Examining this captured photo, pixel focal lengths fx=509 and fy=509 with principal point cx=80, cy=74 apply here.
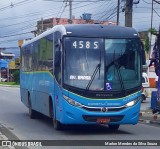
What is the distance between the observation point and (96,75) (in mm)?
14516

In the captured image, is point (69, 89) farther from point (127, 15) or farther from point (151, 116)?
point (127, 15)

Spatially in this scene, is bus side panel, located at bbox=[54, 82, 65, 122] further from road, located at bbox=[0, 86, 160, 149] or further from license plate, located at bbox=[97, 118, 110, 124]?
license plate, located at bbox=[97, 118, 110, 124]

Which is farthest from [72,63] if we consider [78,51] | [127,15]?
[127,15]

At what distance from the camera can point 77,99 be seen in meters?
14.2

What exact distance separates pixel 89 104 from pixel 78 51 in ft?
5.27

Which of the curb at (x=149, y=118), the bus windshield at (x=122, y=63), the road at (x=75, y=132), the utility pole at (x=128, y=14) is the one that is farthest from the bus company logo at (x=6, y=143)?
the utility pole at (x=128, y=14)

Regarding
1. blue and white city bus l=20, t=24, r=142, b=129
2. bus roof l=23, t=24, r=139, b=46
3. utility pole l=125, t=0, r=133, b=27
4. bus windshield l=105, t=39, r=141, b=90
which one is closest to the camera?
blue and white city bus l=20, t=24, r=142, b=129

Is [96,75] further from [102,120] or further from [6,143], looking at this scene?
[6,143]

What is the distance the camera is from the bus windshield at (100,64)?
1448 cm

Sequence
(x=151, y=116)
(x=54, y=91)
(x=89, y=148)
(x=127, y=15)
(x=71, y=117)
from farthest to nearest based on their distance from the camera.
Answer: (x=127, y=15), (x=151, y=116), (x=54, y=91), (x=71, y=117), (x=89, y=148)

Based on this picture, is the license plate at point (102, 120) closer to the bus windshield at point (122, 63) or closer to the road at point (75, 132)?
the road at point (75, 132)

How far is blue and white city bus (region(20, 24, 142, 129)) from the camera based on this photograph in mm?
14305

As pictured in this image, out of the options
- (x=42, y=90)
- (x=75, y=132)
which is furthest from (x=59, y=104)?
(x=42, y=90)

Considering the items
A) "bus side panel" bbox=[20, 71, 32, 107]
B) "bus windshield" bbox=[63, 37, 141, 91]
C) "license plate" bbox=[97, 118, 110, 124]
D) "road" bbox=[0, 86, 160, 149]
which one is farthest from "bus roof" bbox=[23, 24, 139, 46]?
"bus side panel" bbox=[20, 71, 32, 107]
